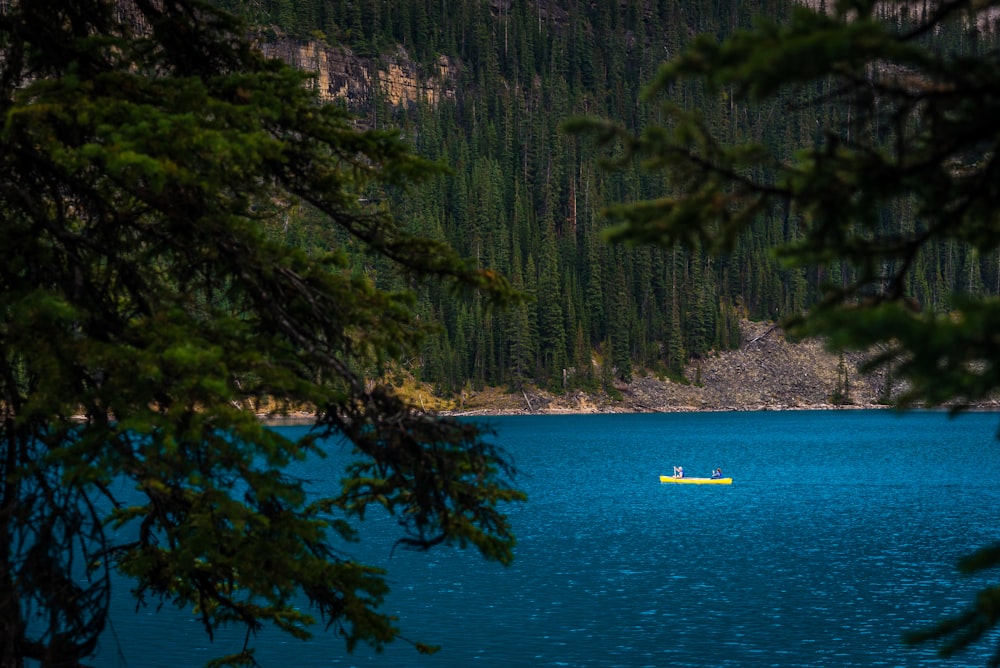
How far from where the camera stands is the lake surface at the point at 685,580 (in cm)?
2819

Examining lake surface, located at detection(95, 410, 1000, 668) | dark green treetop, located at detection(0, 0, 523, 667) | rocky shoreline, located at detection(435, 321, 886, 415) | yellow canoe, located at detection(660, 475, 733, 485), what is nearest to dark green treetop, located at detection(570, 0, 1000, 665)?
lake surface, located at detection(95, 410, 1000, 668)

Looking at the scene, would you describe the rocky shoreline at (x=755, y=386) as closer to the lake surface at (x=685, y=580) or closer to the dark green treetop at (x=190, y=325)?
the lake surface at (x=685, y=580)

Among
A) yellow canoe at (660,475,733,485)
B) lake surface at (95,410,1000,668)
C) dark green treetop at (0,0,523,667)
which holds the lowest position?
yellow canoe at (660,475,733,485)

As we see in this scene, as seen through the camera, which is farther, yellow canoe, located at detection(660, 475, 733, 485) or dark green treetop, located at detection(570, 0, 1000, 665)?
yellow canoe, located at detection(660, 475, 733, 485)

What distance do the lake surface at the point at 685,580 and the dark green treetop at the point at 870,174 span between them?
3.89ft

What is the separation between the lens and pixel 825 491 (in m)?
66.2

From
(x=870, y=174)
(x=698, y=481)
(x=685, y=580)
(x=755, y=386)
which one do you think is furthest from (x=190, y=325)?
(x=755, y=386)

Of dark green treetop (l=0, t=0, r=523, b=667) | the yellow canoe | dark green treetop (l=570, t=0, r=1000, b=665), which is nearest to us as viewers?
dark green treetop (l=570, t=0, r=1000, b=665)

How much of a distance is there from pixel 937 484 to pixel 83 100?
2767 inches

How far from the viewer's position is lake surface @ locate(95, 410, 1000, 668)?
92.5ft

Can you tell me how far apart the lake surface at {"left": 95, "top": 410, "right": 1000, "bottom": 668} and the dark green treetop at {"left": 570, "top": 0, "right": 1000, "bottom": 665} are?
3.89 feet

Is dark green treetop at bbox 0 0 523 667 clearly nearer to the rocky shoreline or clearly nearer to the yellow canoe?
the yellow canoe

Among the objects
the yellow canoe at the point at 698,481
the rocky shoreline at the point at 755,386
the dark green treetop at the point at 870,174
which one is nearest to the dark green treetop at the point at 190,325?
the dark green treetop at the point at 870,174

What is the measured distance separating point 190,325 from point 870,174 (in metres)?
5.96
